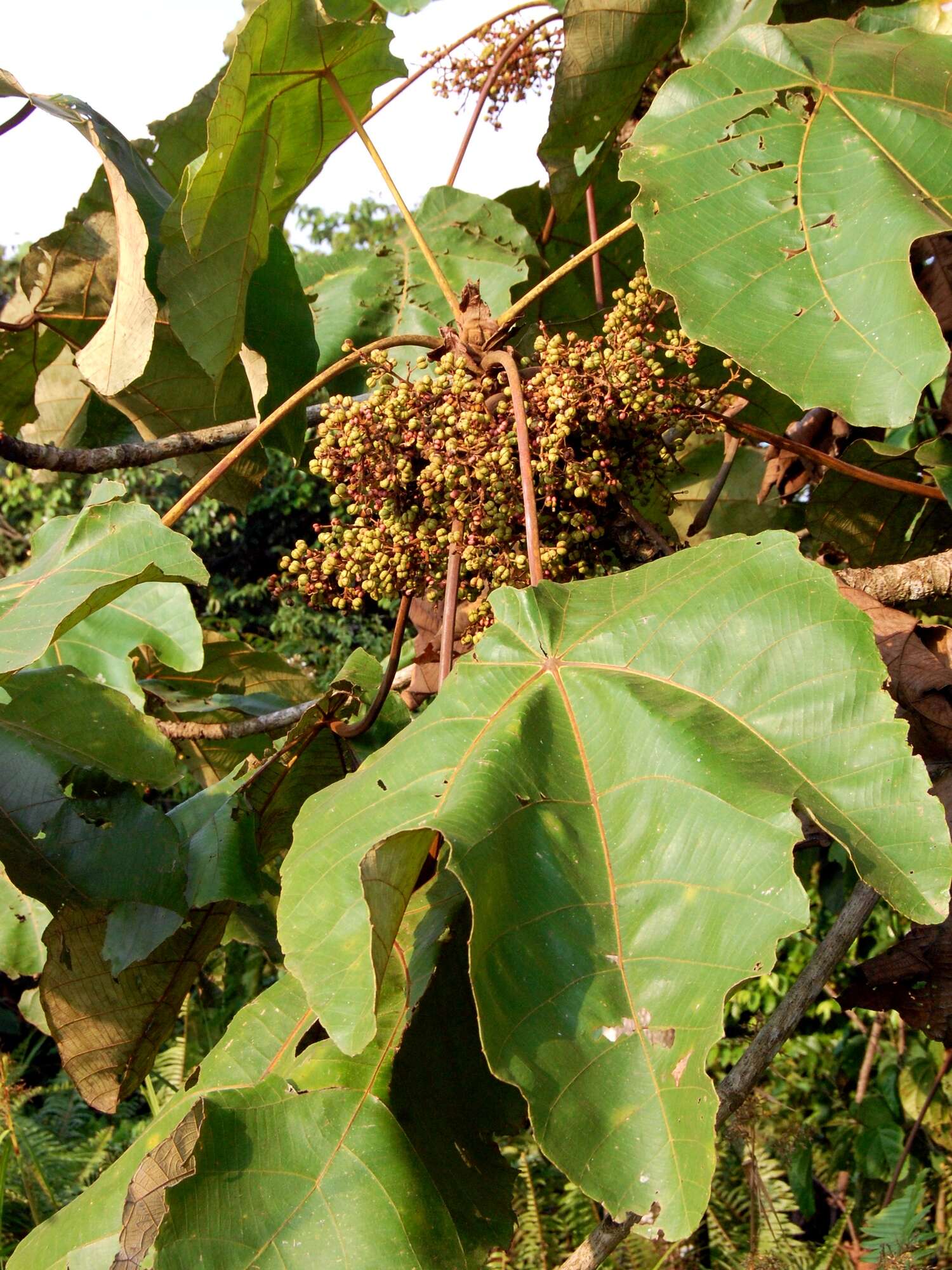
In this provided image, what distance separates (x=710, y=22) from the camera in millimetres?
1103

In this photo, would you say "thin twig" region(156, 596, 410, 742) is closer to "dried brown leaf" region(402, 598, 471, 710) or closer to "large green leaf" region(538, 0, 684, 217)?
"dried brown leaf" region(402, 598, 471, 710)

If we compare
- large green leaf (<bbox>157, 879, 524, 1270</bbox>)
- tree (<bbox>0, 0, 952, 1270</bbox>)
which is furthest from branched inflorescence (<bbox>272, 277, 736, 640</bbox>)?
large green leaf (<bbox>157, 879, 524, 1270</bbox>)

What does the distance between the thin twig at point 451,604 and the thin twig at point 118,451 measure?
0.42 meters

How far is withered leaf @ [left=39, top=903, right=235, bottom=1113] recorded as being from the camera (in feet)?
3.51

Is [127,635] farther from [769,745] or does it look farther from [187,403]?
[769,745]

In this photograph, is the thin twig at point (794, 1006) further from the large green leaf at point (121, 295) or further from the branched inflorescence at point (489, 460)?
the large green leaf at point (121, 295)

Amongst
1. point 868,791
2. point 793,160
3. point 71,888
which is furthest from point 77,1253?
point 793,160

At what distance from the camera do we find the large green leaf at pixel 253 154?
111 cm

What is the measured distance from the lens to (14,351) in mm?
1632

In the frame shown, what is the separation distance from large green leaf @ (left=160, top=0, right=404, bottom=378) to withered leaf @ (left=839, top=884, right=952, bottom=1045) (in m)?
0.93

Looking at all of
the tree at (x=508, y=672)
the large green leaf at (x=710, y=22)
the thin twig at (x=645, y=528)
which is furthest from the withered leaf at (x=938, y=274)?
the thin twig at (x=645, y=528)

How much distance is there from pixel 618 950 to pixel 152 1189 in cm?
36

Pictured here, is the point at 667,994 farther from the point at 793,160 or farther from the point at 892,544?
the point at 892,544

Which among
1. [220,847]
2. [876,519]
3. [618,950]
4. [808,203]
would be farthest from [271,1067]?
[876,519]
